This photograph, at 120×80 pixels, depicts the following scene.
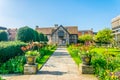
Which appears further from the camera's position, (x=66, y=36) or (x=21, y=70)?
(x=66, y=36)

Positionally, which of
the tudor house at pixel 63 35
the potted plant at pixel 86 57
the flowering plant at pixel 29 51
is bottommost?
the potted plant at pixel 86 57

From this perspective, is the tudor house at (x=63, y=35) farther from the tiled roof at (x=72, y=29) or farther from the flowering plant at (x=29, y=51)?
the flowering plant at (x=29, y=51)

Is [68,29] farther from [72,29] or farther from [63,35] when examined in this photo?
[63,35]

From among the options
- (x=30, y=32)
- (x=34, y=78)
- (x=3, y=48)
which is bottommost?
(x=34, y=78)

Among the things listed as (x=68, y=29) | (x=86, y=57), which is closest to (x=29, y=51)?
(x=86, y=57)

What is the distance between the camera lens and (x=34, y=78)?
12.2m

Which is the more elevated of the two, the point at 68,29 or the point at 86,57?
the point at 68,29

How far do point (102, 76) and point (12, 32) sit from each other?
266 ft

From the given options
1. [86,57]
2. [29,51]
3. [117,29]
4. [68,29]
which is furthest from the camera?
[117,29]

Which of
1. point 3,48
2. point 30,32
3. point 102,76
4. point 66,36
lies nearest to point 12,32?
point 66,36

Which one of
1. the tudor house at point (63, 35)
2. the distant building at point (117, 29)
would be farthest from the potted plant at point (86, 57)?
the distant building at point (117, 29)

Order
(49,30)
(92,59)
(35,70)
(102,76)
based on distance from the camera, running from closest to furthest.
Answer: (102,76) < (35,70) < (92,59) < (49,30)

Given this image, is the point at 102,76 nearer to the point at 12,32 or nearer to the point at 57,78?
the point at 57,78

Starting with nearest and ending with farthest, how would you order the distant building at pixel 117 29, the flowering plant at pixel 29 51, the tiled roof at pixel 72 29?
the flowering plant at pixel 29 51 → the tiled roof at pixel 72 29 → the distant building at pixel 117 29
